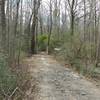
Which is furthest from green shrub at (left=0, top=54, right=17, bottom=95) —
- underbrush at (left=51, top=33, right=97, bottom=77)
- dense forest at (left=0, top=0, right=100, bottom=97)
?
underbrush at (left=51, top=33, right=97, bottom=77)

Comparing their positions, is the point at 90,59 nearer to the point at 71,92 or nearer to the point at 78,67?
the point at 78,67

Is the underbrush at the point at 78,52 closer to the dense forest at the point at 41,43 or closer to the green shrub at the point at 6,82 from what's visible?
the dense forest at the point at 41,43

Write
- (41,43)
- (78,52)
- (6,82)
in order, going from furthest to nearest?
1. (41,43)
2. (78,52)
3. (6,82)

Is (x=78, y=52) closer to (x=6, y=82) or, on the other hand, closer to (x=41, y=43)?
(x=6, y=82)

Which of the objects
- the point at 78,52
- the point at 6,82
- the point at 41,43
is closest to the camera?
the point at 6,82

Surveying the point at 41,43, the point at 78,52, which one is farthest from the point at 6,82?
the point at 41,43

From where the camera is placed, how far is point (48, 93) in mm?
Answer: 8898

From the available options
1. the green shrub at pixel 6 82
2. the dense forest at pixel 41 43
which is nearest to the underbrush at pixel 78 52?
the dense forest at pixel 41 43

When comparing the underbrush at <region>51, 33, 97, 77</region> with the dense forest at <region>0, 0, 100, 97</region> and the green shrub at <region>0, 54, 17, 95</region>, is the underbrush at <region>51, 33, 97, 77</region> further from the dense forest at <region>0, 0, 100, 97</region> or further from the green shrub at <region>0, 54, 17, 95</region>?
the green shrub at <region>0, 54, 17, 95</region>

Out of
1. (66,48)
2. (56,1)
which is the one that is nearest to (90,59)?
(66,48)

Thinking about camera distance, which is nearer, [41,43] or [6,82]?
[6,82]

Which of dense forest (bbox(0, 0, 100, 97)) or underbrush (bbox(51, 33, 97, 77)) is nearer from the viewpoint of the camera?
dense forest (bbox(0, 0, 100, 97))

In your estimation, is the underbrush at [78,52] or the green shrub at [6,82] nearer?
the green shrub at [6,82]

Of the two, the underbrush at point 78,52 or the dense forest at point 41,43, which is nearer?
the dense forest at point 41,43
